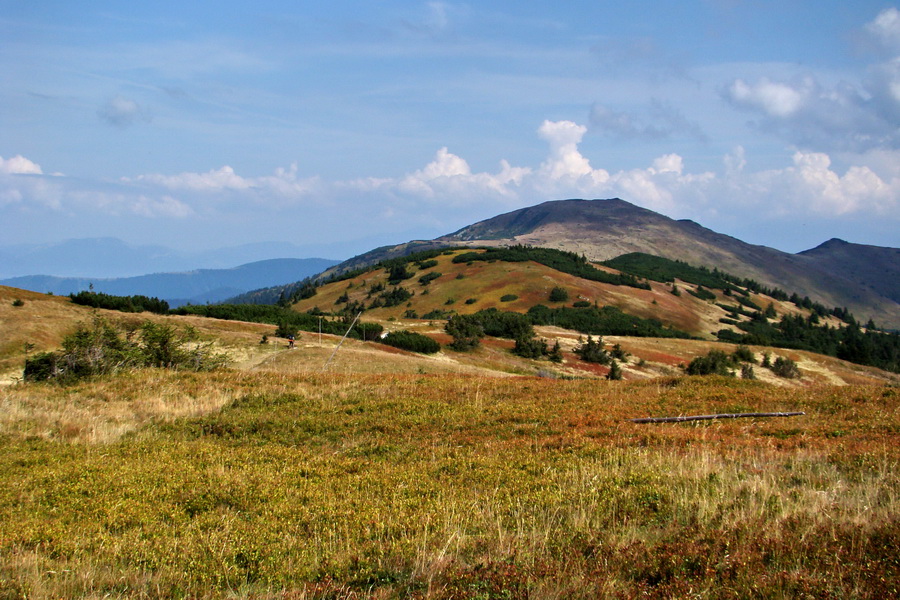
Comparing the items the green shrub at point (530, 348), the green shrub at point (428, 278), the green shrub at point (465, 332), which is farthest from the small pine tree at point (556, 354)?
the green shrub at point (428, 278)

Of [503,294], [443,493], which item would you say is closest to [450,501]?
[443,493]

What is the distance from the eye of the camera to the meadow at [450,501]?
478cm

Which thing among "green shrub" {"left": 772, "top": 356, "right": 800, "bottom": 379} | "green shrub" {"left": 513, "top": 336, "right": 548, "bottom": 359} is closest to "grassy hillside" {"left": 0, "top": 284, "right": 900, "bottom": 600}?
"green shrub" {"left": 513, "top": 336, "right": 548, "bottom": 359}

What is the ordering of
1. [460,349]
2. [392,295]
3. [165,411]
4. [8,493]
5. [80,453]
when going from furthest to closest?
1. [392,295]
2. [460,349]
3. [165,411]
4. [80,453]
5. [8,493]

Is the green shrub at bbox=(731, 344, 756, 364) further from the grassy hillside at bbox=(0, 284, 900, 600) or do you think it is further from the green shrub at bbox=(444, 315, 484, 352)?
the grassy hillside at bbox=(0, 284, 900, 600)

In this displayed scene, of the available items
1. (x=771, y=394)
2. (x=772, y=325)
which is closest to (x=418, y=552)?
(x=771, y=394)

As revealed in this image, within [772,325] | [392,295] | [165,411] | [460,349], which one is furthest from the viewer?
[772,325]

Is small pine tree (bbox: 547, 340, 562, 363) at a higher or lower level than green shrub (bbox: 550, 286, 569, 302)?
lower

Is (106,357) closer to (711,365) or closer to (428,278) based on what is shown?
(711,365)

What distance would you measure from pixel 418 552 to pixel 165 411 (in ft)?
34.5

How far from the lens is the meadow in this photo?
4777mm

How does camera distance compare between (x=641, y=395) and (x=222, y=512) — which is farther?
(x=641, y=395)

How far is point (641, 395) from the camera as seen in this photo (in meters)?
15.3

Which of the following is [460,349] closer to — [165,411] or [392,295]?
[165,411]
